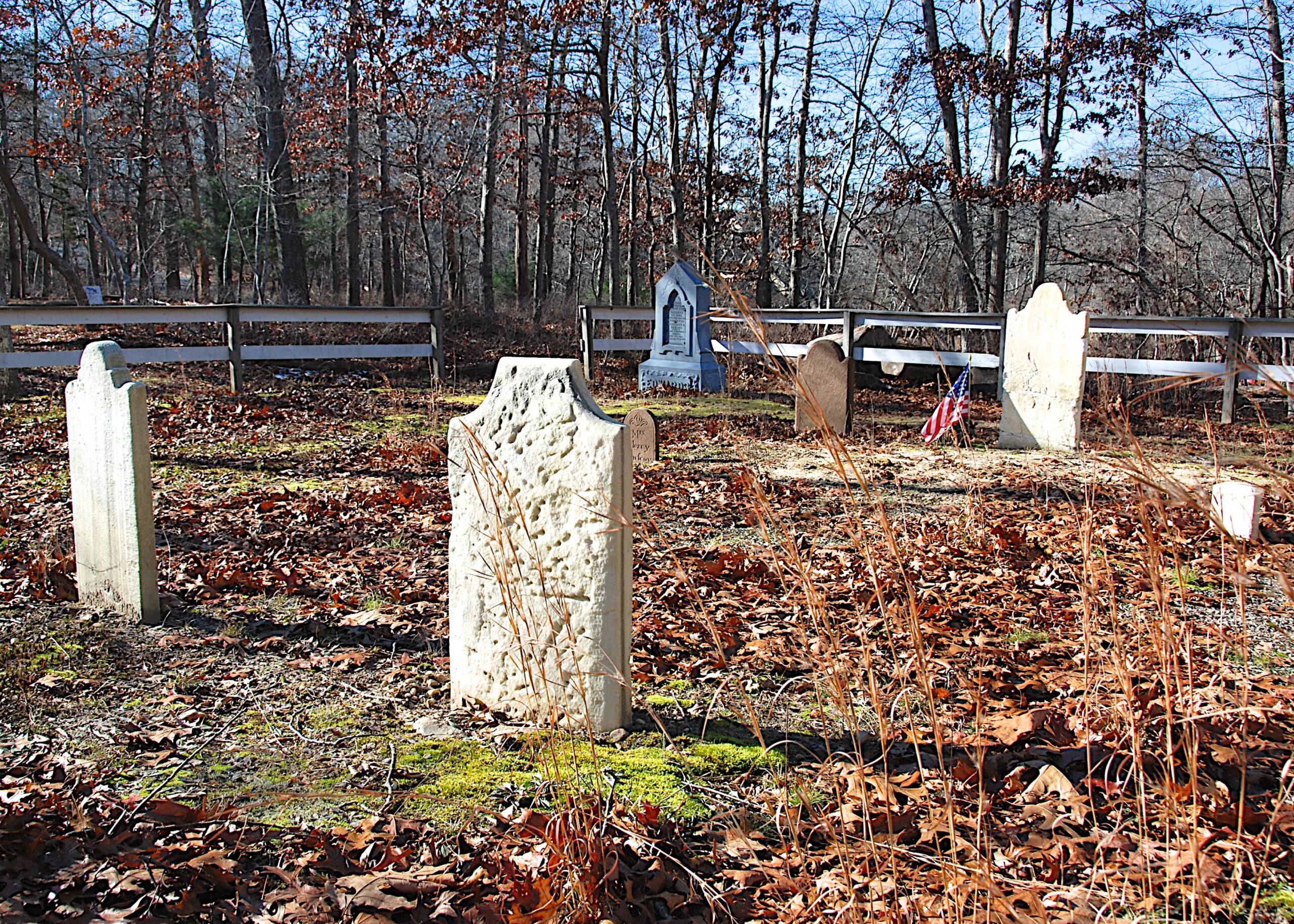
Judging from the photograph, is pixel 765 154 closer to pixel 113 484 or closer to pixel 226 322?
pixel 226 322

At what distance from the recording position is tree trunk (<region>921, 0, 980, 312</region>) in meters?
18.8

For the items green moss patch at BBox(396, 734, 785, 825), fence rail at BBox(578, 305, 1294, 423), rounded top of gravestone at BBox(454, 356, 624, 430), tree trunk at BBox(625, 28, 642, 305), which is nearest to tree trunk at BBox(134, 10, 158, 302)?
tree trunk at BBox(625, 28, 642, 305)

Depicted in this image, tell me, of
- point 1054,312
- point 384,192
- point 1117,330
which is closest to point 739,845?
point 1054,312

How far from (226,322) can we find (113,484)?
892cm

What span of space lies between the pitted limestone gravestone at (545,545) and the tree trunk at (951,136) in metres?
17.0

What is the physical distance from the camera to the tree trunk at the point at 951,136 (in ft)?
61.8

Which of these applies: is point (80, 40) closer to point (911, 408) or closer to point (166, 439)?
point (166, 439)

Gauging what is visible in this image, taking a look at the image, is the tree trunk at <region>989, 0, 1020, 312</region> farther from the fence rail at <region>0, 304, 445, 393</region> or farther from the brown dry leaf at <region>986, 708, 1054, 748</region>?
the brown dry leaf at <region>986, 708, 1054, 748</region>

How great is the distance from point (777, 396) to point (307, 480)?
7966 mm

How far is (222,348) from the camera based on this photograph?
41.8 ft

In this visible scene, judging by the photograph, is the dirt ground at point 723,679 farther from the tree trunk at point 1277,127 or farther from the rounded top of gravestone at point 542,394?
the tree trunk at point 1277,127

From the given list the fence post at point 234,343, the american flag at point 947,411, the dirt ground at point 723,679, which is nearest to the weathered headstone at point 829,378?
the american flag at point 947,411

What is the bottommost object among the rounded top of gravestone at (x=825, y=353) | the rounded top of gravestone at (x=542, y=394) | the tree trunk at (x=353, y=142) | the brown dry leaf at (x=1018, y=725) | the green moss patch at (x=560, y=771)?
the green moss patch at (x=560, y=771)

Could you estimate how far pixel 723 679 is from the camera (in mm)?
4191
